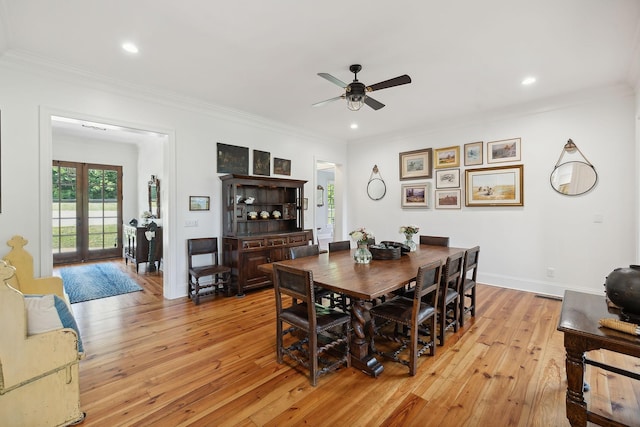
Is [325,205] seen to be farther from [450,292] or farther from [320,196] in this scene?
[450,292]

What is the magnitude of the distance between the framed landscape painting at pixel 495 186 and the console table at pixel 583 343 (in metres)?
3.14

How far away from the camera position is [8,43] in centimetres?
272

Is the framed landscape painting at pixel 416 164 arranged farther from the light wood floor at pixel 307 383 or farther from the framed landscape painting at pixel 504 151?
the light wood floor at pixel 307 383

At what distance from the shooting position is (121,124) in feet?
11.8

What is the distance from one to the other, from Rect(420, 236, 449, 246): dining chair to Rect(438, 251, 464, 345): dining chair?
1.01 meters

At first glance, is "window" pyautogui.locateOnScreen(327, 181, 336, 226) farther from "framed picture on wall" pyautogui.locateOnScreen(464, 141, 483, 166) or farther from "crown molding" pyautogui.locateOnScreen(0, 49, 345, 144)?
"framed picture on wall" pyautogui.locateOnScreen(464, 141, 483, 166)

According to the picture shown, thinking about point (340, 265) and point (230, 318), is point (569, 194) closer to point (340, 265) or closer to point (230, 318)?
point (340, 265)

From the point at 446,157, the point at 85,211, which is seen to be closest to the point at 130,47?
the point at 446,157

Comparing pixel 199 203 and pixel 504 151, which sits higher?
pixel 504 151

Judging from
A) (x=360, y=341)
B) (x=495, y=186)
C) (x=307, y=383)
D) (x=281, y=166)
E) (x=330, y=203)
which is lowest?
(x=307, y=383)

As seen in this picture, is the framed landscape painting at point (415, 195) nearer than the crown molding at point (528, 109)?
No

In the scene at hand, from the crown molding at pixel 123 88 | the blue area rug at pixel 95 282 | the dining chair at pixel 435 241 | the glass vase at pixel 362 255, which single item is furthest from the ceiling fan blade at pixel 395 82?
the blue area rug at pixel 95 282

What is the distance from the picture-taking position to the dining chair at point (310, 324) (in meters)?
2.08

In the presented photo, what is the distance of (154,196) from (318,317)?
564 cm
